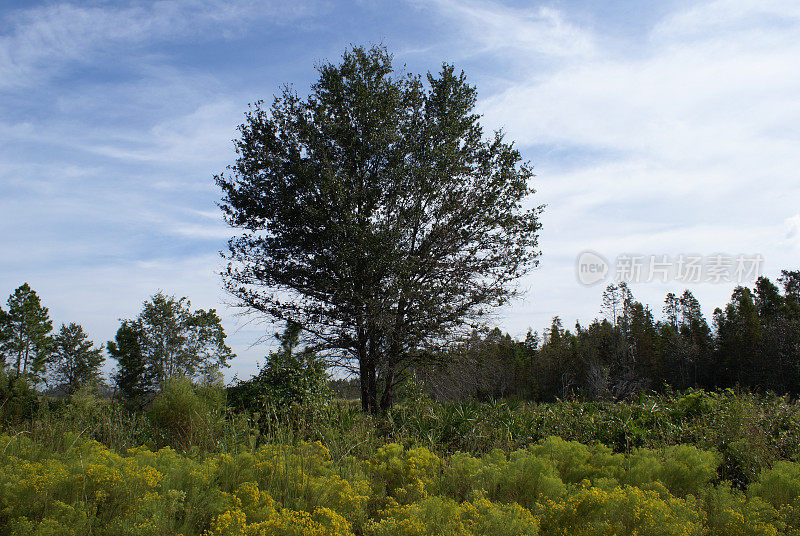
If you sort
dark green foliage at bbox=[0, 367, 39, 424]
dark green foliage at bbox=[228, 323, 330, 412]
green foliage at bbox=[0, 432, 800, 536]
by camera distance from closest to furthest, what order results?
1. green foliage at bbox=[0, 432, 800, 536]
2. dark green foliage at bbox=[228, 323, 330, 412]
3. dark green foliage at bbox=[0, 367, 39, 424]

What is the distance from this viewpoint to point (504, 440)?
5.44 m

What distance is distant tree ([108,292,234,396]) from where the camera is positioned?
30.8m

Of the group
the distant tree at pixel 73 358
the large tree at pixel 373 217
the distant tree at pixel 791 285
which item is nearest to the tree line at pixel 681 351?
the distant tree at pixel 791 285

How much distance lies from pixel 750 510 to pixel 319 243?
8.90 metres

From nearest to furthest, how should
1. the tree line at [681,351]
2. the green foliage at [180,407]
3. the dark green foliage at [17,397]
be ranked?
the green foliage at [180,407] < the dark green foliage at [17,397] < the tree line at [681,351]

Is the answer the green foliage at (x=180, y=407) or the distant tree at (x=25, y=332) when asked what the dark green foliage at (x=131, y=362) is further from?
the green foliage at (x=180, y=407)

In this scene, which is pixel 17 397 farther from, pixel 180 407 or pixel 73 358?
pixel 73 358

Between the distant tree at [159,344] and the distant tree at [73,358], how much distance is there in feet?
10.4

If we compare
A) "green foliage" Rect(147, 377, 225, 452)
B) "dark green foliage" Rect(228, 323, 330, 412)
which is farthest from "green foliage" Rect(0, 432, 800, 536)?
"dark green foliage" Rect(228, 323, 330, 412)

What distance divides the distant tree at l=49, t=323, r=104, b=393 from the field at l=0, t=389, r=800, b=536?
34290 millimetres

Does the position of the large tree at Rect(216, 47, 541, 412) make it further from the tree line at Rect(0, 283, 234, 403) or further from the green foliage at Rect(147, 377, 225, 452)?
the tree line at Rect(0, 283, 234, 403)

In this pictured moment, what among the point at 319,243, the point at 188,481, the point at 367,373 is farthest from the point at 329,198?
the point at 188,481

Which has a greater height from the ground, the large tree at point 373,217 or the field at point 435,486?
the large tree at point 373,217

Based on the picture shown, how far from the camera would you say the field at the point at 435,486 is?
8.46ft
